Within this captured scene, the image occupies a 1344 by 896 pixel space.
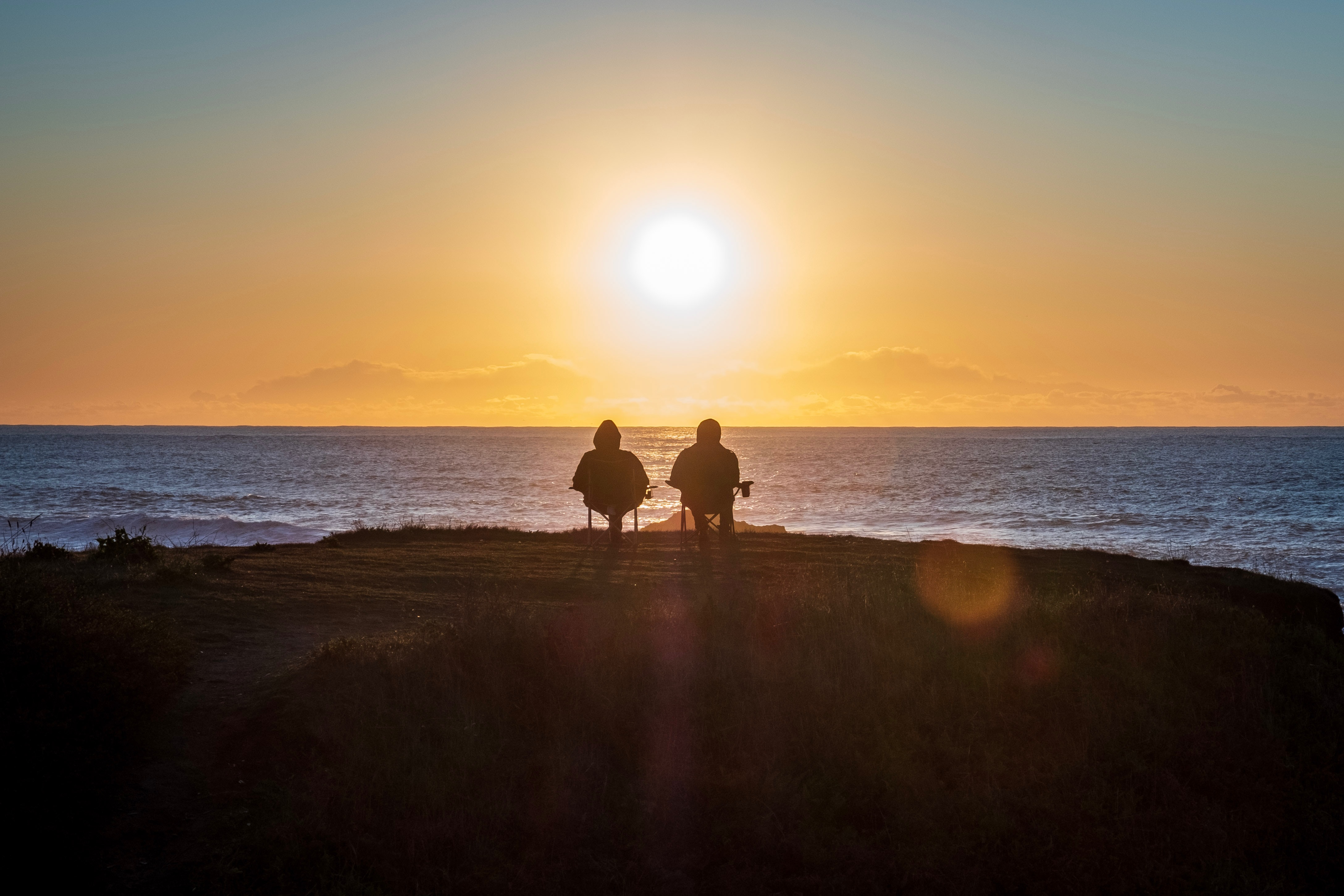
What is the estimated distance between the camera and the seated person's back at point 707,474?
16266 mm

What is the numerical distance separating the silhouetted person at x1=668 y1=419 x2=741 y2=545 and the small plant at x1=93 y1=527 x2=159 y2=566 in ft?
26.5

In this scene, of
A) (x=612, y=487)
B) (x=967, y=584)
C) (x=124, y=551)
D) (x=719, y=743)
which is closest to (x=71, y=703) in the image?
(x=719, y=743)

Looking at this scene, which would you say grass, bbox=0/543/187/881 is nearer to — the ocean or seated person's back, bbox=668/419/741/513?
seated person's back, bbox=668/419/741/513

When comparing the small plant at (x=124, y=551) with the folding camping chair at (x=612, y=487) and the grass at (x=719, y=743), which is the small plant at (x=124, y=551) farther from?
the folding camping chair at (x=612, y=487)

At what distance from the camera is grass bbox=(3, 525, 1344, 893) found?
6.01m

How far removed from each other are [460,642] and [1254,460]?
98188 millimetres

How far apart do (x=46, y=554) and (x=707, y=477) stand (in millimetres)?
9920

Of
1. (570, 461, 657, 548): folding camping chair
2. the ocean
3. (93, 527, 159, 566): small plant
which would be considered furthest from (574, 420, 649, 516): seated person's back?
the ocean

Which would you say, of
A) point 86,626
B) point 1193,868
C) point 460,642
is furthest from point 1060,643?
point 86,626

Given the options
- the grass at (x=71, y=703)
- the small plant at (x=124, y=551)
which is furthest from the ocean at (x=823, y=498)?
the grass at (x=71, y=703)

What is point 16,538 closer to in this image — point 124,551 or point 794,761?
point 124,551

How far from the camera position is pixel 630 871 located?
611 cm

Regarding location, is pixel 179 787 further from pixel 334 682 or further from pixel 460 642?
pixel 460 642

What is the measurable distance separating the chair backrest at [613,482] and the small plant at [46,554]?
7.80m
